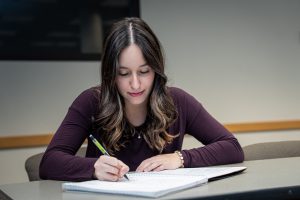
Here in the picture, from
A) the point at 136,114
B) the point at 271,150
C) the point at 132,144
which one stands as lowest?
the point at 271,150

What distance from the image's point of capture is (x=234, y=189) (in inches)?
41.9

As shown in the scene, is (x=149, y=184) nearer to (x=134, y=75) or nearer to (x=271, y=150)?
(x=134, y=75)

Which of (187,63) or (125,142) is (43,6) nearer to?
(187,63)

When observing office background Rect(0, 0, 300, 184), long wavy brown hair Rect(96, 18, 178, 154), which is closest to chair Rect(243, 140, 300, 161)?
long wavy brown hair Rect(96, 18, 178, 154)

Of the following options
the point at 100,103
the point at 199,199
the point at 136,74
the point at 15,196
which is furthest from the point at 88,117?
the point at 199,199

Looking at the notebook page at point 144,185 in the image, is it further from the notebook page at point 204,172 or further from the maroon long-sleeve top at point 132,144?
the maroon long-sleeve top at point 132,144

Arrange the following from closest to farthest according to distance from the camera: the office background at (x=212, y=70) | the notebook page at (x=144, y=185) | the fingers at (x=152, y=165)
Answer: the notebook page at (x=144, y=185) → the fingers at (x=152, y=165) → the office background at (x=212, y=70)

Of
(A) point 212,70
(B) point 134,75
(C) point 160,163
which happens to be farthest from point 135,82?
(A) point 212,70

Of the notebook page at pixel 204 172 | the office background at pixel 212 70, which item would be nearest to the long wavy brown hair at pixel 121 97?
the notebook page at pixel 204 172

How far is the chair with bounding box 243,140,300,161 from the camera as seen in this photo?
2.03 m

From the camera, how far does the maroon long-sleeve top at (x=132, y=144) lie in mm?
1466

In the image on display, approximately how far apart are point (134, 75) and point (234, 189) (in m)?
0.68

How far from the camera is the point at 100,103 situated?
1.76 metres

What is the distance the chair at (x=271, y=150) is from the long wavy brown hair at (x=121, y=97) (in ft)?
1.42
